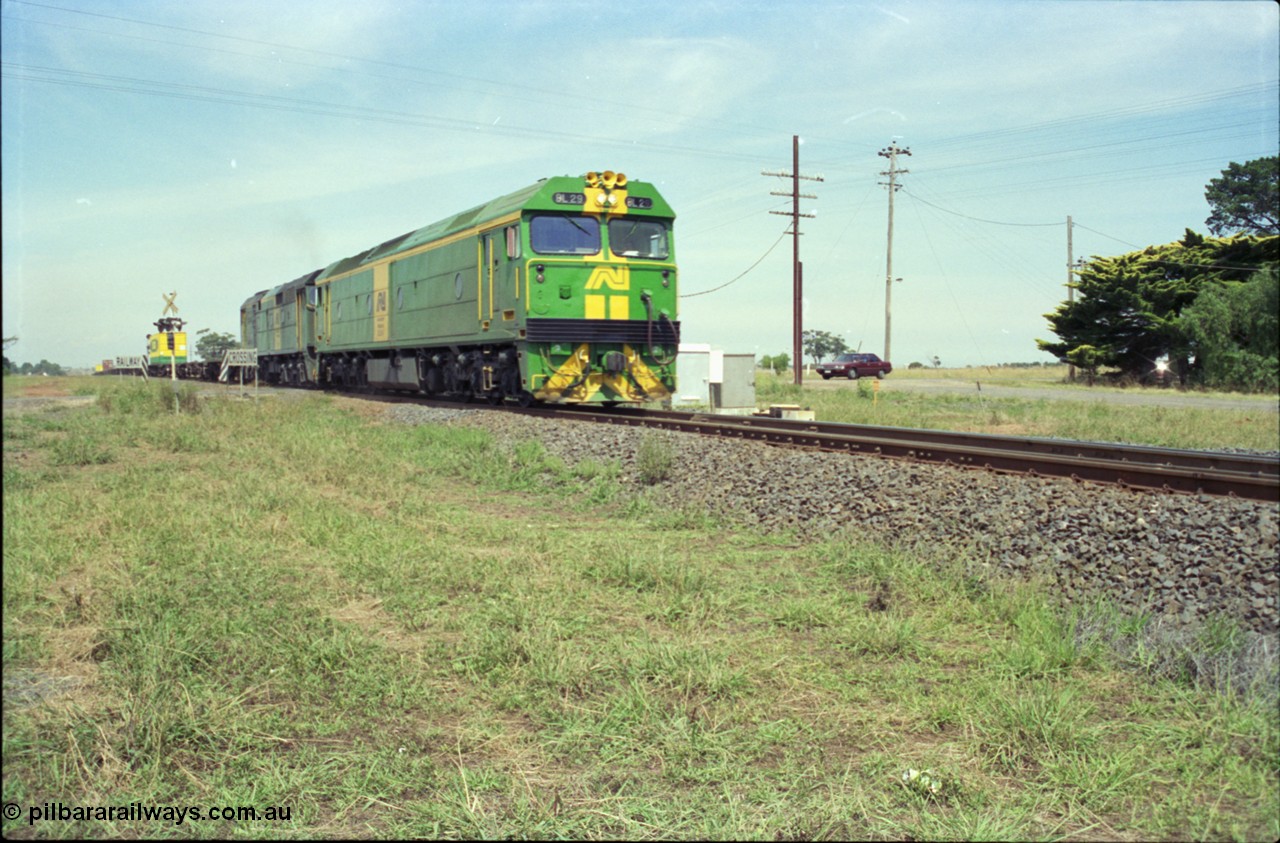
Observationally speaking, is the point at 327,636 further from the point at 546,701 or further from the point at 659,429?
the point at 659,429

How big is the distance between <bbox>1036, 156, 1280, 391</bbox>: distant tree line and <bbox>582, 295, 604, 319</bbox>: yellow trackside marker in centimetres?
934

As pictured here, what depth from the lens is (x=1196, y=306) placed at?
24.5 m

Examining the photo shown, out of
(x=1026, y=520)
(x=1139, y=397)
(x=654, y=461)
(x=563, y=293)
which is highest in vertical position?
(x=563, y=293)

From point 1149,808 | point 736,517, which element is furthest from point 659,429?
point 1149,808

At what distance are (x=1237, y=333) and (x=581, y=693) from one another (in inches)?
887

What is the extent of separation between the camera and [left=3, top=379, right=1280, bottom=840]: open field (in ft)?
11.0

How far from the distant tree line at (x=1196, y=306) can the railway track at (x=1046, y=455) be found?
5.53 metres

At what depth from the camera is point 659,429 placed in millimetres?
13250

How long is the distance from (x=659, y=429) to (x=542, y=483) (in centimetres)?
238

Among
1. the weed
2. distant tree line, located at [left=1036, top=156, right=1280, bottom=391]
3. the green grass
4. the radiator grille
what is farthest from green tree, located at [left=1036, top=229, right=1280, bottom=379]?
the weed

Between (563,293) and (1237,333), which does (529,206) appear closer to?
(563,293)

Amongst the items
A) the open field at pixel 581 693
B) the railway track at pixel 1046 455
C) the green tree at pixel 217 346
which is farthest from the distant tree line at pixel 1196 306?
the green tree at pixel 217 346

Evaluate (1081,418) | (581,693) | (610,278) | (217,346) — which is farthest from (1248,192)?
(217,346)

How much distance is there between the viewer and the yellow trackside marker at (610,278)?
16.3 meters
